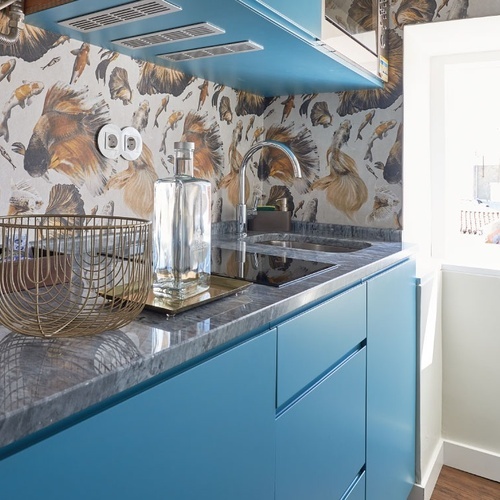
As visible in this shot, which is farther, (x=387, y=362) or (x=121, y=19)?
(x=387, y=362)

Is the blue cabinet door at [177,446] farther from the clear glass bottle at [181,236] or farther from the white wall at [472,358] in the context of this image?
the white wall at [472,358]

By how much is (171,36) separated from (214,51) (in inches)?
7.0

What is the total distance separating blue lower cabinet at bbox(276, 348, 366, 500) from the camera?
111cm

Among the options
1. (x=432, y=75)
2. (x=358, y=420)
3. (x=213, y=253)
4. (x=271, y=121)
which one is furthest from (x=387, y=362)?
(x=432, y=75)

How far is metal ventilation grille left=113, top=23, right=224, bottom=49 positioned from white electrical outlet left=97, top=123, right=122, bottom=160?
0.25 m

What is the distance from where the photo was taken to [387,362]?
171cm

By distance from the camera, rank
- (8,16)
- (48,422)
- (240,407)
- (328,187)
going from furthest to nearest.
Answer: (328,187) → (8,16) → (240,407) → (48,422)

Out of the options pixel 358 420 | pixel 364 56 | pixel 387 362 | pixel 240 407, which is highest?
pixel 364 56

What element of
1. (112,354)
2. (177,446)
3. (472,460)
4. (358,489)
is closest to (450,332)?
(472,460)

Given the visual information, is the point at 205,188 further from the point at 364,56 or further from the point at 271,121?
the point at 271,121

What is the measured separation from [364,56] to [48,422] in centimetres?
166

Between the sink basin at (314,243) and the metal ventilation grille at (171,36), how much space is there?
89 centimetres

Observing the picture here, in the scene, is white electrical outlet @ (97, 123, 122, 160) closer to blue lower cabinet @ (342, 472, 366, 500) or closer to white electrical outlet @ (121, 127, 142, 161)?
white electrical outlet @ (121, 127, 142, 161)

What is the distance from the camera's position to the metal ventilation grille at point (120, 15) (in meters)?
1.20
